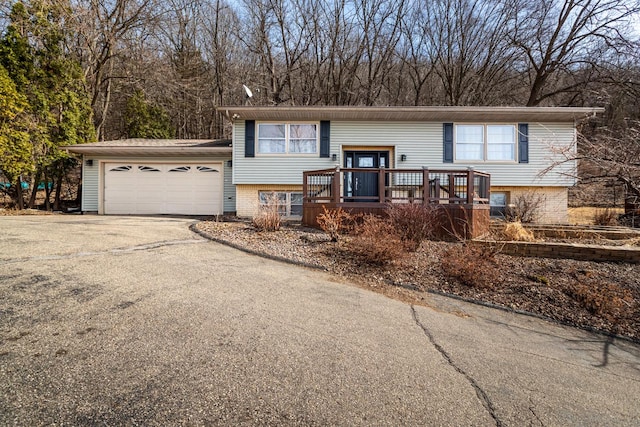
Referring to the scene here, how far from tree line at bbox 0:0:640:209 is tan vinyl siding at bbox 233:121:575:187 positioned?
19.9ft

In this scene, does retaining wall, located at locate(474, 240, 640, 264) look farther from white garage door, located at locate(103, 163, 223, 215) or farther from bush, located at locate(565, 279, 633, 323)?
white garage door, located at locate(103, 163, 223, 215)

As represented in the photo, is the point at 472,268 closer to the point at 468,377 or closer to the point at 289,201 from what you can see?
the point at 468,377

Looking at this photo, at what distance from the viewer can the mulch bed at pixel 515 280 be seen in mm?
4215

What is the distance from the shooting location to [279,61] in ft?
65.5

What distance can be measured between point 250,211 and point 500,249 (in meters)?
7.92

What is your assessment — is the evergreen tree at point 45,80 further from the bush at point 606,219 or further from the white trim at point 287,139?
the bush at point 606,219

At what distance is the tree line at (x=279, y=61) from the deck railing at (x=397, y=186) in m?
10.1

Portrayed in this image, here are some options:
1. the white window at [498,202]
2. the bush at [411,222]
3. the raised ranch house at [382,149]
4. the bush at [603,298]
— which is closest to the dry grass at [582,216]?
the raised ranch house at [382,149]

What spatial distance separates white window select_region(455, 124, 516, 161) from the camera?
35.5 feet

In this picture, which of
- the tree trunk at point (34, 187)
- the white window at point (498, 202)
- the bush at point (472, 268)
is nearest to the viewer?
the bush at point (472, 268)

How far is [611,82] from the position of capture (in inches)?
560

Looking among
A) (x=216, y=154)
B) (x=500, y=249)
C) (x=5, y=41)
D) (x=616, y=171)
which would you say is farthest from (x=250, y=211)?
(x=5, y=41)

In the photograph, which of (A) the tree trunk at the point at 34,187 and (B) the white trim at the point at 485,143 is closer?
(B) the white trim at the point at 485,143

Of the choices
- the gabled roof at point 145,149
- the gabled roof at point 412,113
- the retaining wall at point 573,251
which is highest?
the gabled roof at point 412,113
